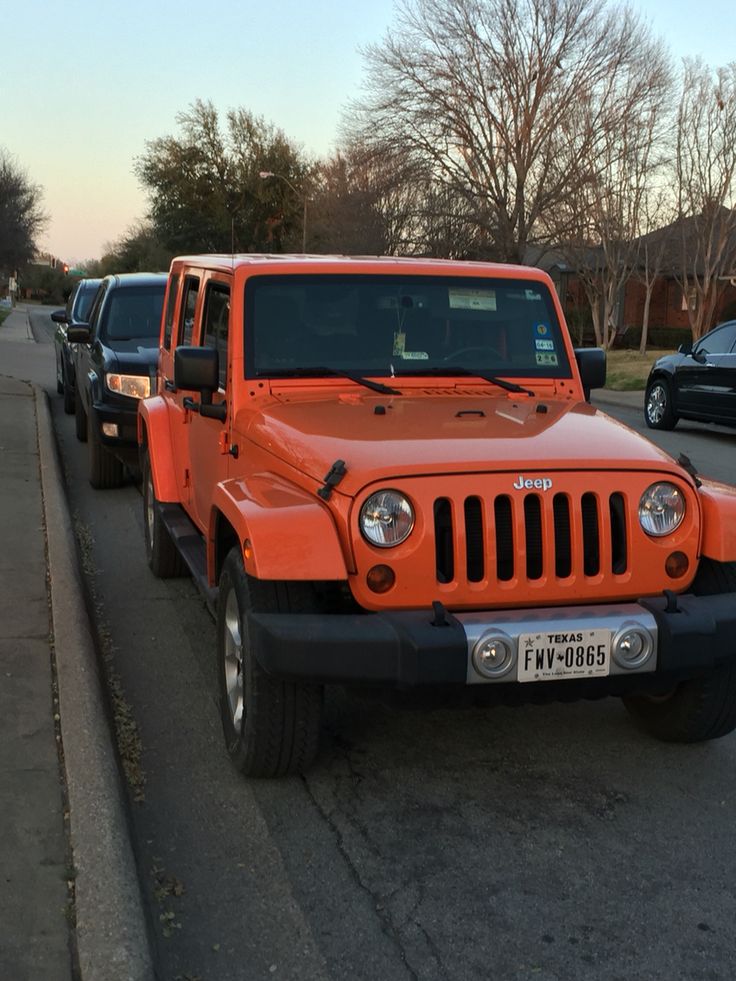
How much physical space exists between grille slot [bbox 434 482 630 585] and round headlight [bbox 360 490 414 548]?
0.33ft

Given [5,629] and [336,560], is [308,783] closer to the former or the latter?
[336,560]

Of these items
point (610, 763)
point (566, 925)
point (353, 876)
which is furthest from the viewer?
point (610, 763)

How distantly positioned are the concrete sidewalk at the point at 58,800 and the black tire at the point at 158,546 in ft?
1.68

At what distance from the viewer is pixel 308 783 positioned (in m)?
4.19

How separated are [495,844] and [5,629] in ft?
9.53

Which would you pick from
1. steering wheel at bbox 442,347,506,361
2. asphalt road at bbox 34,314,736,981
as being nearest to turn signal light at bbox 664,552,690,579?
asphalt road at bbox 34,314,736,981

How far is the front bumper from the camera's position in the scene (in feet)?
11.7

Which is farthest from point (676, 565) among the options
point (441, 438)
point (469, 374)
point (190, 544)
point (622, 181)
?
point (622, 181)

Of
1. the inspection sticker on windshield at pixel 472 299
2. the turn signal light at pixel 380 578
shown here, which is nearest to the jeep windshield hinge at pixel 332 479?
the turn signal light at pixel 380 578

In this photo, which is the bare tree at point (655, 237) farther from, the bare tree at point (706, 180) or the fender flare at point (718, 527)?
the fender flare at point (718, 527)

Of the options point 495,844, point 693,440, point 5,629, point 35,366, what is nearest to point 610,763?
point 495,844

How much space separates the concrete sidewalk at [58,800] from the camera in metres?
2.93

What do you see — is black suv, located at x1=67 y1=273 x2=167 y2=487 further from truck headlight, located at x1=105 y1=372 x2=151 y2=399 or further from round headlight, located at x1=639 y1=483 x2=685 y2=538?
round headlight, located at x1=639 y1=483 x2=685 y2=538

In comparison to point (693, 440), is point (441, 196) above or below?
above
